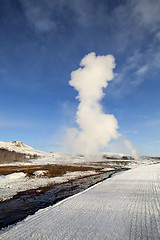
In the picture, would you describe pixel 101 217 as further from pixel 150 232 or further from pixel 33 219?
pixel 33 219

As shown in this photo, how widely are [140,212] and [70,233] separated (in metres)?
4.73

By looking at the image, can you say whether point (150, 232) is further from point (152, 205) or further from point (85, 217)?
point (152, 205)

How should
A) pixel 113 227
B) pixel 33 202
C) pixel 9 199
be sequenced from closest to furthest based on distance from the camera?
1. pixel 113 227
2. pixel 33 202
3. pixel 9 199

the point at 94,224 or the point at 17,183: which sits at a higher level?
the point at 94,224

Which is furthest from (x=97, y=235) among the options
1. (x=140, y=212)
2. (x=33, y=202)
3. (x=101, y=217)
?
(x=33, y=202)

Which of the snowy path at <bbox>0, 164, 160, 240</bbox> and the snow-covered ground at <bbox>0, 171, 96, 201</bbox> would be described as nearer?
the snowy path at <bbox>0, 164, 160, 240</bbox>

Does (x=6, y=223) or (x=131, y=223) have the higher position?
(x=131, y=223)

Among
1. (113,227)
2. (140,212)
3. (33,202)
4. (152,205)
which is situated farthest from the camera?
(33,202)

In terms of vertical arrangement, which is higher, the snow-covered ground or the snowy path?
the snowy path

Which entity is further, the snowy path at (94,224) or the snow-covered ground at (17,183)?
the snow-covered ground at (17,183)

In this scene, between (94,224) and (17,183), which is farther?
(17,183)

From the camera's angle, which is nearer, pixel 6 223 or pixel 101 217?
pixel 101 217

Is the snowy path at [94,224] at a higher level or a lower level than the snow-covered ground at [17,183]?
higher

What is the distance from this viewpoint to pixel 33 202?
1270 cm
